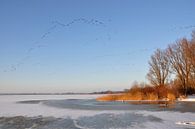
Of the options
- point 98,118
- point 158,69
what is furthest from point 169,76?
point 98,118

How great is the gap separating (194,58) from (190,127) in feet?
111

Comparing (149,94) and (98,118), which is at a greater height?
(149,94)

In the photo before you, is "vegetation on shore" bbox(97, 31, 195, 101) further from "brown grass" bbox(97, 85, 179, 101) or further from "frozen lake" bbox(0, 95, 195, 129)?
"frozen lake" bbox(0, 95, 195, 129)

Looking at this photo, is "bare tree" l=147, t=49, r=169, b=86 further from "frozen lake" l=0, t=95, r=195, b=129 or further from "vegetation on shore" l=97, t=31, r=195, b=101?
"frozen lake" l=0, t=95, r=195, b=129

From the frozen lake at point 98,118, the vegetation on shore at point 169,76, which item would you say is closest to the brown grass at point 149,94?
the vegetation on shore at point 169,76

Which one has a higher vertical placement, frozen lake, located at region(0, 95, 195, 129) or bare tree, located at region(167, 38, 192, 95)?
bare tree, located at region(167, 38, 192, 95)

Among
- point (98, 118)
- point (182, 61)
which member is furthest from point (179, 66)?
point (98, 118)

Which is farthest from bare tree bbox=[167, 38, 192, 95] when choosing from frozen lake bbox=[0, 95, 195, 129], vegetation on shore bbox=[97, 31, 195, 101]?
frozen lake bbox=[0, 95, 195, 129]

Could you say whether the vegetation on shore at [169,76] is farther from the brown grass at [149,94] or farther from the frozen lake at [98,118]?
the frozen lake at [98,118]

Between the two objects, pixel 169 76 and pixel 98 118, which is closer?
pixel 98 118

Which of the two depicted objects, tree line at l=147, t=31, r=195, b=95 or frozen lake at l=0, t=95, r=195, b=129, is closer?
frozen lake at l=0, t=95, r=195, b=129

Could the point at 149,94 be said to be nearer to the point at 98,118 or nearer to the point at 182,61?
the point at 182,61

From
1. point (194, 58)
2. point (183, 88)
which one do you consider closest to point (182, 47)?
point (194, 58)

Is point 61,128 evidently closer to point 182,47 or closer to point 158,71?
point 182,47
